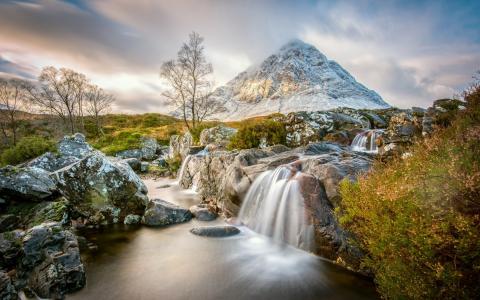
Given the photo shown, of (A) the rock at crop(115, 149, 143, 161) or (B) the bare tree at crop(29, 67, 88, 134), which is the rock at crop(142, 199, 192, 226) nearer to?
Answer: (A) the rock at crop(115, 149, 143, 161)

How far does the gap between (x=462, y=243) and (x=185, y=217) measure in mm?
10199

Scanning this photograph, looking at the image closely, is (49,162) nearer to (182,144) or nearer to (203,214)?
(203,214)

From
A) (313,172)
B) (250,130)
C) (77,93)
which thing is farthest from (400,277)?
(77,93)

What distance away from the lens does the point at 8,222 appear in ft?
28.5

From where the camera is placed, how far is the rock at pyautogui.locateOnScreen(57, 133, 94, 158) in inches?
781

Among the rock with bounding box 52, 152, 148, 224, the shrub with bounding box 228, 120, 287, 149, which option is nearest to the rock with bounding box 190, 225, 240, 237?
the rock with bounding box 52, 152, 148, 224

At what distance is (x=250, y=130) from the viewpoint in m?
19.6

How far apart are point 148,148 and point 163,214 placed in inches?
1176

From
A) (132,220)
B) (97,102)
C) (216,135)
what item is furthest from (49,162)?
(97,102)

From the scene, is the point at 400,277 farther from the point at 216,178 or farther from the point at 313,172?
the point at 216,178

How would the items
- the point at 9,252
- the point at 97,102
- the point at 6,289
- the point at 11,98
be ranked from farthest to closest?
1. the point at 97,102
2. the point at 11,98
3. the point at 9,252
4. the point at 6,289

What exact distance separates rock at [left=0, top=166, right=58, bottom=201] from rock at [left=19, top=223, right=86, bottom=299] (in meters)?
3.56

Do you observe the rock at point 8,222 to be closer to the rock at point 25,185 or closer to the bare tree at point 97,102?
the rock at point 25,185

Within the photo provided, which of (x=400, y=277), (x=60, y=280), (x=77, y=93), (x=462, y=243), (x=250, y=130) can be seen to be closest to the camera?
(x=462, y=243)
